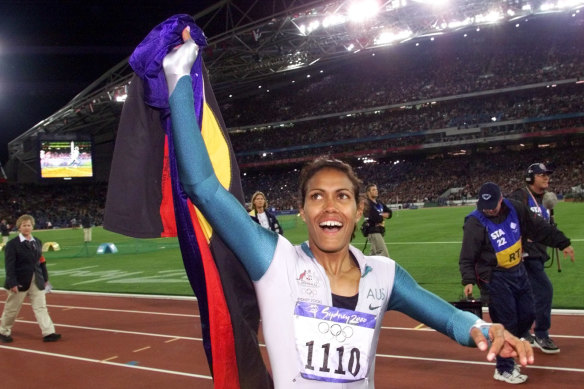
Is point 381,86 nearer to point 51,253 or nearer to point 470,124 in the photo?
point 470,124

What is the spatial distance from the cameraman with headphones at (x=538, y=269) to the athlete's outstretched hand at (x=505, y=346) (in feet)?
15.2

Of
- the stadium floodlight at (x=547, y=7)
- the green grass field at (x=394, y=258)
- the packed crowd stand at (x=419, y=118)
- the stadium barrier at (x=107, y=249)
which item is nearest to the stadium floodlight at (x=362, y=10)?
the stadium floodlight at (x=547, y=7)

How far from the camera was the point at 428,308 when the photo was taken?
83.6 inches

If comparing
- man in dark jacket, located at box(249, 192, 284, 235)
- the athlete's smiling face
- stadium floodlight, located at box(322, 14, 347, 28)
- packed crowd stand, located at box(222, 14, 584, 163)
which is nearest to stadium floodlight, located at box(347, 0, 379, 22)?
stadium floodlight, located at box(322, 14, 347, 28)

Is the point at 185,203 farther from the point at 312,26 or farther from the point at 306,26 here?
the point at 312,26

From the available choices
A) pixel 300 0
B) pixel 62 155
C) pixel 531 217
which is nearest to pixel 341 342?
pixel 531 217

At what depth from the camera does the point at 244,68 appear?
130 ft

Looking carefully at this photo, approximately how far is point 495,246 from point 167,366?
4.20 m

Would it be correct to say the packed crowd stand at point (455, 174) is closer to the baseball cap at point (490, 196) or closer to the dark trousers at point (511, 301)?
the dark trousers at point (511, 301)

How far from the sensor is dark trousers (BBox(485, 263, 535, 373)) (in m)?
5.18

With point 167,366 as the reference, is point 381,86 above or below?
above

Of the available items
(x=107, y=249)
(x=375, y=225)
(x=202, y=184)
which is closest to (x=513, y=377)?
(x=202, y=184)

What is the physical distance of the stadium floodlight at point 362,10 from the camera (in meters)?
28.8

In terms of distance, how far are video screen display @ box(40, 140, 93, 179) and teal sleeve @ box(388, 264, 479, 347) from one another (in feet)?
162
